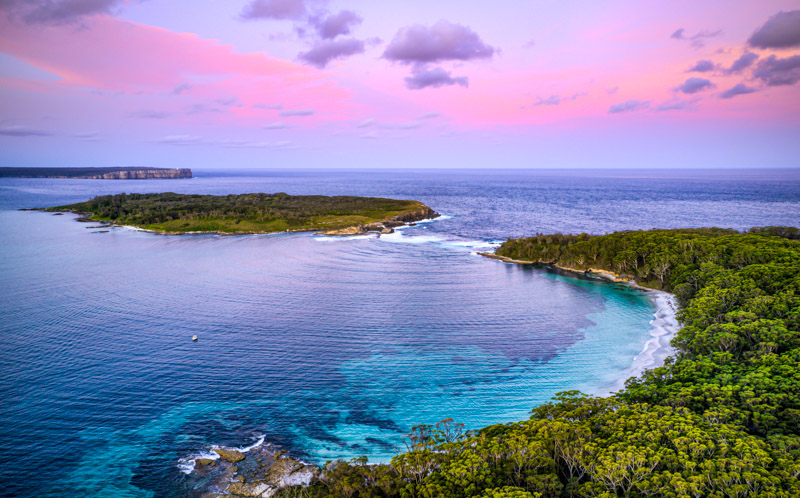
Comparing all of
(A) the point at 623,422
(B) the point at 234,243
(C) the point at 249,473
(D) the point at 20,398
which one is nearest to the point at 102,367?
(D) the point at 20,398

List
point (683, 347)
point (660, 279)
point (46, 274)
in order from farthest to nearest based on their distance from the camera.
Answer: point (46, 274)
point (660, 279)
point (683, 347)

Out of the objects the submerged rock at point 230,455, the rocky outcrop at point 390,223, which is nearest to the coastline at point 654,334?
the submerged rock at point 230,455

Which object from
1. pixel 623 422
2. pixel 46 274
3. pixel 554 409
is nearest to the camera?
pixel 623 422

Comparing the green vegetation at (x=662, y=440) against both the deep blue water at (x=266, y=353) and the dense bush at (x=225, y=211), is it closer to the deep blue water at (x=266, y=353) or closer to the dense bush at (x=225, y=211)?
the deep blue water at (x=266, y=353)

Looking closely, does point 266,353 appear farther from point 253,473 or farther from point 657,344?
point 657,344

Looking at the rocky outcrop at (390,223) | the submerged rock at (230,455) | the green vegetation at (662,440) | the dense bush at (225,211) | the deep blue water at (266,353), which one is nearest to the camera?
the green vegetation at (662,440)

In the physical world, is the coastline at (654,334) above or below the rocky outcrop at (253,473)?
above

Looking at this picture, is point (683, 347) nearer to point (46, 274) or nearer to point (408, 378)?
point (408, 378)
